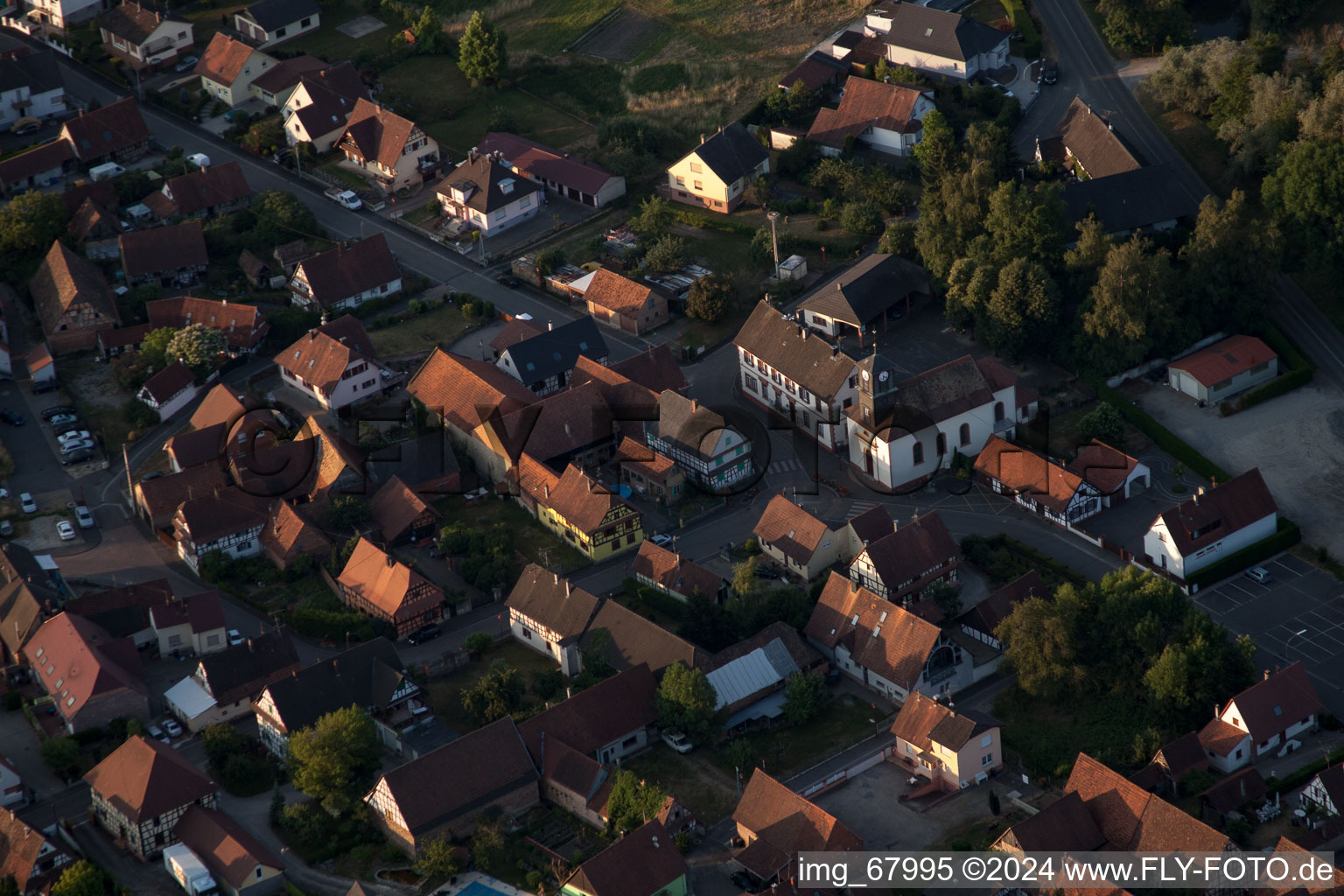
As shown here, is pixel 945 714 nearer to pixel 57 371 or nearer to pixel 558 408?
pixel 558 408

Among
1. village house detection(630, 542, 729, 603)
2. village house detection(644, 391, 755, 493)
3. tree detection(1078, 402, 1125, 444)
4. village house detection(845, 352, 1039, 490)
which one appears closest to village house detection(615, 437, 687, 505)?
village house detection(644, 391, 755, 493)

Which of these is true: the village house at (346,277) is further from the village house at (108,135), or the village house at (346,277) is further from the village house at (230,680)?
the village house at (230,680)

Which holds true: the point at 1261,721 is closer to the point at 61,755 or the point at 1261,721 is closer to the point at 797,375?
the point at 797,375

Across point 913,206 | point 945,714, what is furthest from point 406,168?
point 945,714

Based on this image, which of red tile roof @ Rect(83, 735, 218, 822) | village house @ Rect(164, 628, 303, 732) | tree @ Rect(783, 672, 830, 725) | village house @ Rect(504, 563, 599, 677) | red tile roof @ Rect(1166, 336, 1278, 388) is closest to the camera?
red tile roof @ Rect(83, 735, 218, 822)

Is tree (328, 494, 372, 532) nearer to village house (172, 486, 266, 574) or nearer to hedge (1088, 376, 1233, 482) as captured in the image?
village house (172, 486, 266, 574)

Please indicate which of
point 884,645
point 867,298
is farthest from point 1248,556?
point 867,298
